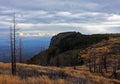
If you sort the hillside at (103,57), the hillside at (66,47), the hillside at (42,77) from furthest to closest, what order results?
1. the hillside at (66,47)
2. the hillside at (103,57)
3. the hillside at (42,77)

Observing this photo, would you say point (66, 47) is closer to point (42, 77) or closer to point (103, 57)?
point (103, 57)

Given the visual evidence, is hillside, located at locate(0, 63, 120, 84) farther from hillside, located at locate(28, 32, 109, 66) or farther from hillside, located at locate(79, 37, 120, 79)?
hillside, located at locate(28, 32, 109, 66)

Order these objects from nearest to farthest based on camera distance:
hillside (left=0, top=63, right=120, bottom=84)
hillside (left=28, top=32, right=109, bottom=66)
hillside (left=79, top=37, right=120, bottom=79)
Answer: hillside (left=0, top=63, right=120, bottom=84), hillside (left=79, top=37, right=120, bottom=79), hillside (left=28, top=32, right=109, bottom=66)

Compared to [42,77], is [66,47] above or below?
below

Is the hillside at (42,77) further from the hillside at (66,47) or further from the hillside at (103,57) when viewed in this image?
the hillside at (66,47)

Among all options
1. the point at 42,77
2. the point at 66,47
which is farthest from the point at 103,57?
the point at 42,77

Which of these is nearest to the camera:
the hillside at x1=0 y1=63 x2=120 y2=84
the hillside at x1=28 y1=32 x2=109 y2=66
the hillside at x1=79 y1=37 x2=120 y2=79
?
the hillside at x1=0 y1=63 x2=120 y2=84

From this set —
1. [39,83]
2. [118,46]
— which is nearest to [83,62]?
[118,46]

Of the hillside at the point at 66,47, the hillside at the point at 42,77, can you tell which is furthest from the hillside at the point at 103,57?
the hillside at the point at 42,77

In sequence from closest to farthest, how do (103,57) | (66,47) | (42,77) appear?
(42,77), (103,57), (66,47)

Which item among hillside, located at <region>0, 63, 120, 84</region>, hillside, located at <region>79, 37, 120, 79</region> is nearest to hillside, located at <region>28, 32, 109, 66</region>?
hillside, located at <region>79, 37, 120, 79</region>

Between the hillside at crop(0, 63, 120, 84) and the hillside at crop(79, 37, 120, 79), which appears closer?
the hillside at crop(0, 63, 120, 84)

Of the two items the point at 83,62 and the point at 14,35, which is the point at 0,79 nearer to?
the point at 14,35

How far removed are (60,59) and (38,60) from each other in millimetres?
12364
